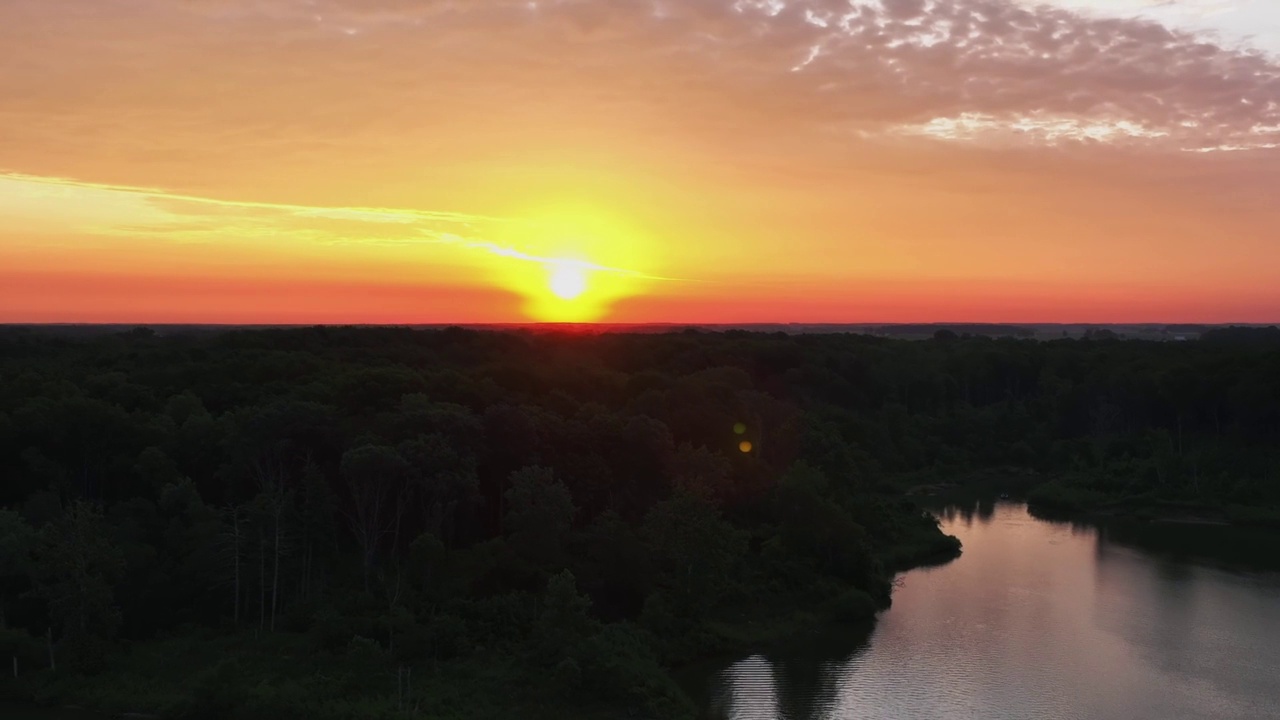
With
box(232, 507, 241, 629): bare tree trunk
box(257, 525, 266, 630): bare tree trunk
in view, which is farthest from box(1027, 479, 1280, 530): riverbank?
box(232, 507, 241, 629): bare tree trunk

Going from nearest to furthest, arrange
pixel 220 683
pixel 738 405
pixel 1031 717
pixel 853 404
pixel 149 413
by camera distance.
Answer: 1. pixel 220 683
2. pixel 1031 717
3. pixel 149 413
4. pixel 738 405
5. pixel 853 404

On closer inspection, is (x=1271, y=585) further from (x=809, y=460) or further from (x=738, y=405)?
(x=738, y=405)

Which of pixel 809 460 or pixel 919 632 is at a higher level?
pixel 809 460

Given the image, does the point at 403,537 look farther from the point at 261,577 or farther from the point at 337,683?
the point at 337,683

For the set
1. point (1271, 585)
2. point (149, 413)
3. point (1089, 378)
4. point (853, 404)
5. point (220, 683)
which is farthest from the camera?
point (853, 404)

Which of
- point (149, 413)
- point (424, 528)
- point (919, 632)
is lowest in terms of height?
point (919, 632)

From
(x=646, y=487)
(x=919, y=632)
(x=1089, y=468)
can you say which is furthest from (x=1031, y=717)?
(x=1089, y=468)

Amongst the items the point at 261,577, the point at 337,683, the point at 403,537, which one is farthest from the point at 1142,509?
the point at 261,577
